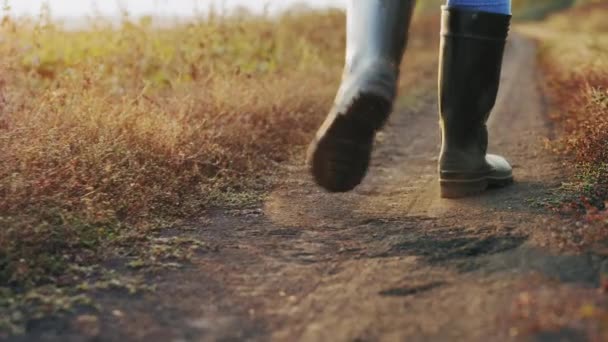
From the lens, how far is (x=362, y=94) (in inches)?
79.4

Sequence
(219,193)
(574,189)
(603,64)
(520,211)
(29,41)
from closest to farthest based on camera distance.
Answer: (520,211) → (574,189) → (219,193) → (29,41) → (603,64)

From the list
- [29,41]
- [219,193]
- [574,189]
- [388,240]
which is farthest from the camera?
[29,41]

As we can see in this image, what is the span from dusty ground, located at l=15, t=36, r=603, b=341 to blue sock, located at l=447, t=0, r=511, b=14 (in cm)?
65

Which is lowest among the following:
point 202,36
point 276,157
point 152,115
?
point 276,157

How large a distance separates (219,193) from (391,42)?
37.5 inches

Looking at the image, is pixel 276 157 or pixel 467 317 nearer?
pixel 467 317

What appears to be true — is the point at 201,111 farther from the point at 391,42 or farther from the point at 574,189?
the point at 574,189

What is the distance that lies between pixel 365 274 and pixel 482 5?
111cm

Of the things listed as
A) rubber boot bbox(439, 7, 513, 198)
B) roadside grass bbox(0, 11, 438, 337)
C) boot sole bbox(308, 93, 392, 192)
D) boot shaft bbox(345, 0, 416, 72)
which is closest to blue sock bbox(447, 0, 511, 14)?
rubber boot bbox(439, 7, 513, 198)

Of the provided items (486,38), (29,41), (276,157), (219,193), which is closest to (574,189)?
(486,38)

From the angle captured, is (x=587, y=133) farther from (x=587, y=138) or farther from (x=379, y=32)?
(x=379, y=32)

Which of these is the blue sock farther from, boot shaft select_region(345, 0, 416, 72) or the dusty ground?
the dusty ground

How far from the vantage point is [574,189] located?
2363mm

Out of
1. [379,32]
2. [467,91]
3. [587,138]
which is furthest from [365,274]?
[587,138]
